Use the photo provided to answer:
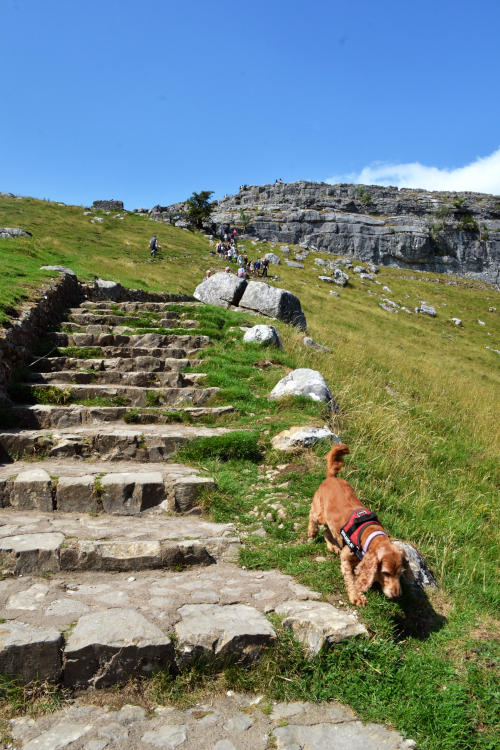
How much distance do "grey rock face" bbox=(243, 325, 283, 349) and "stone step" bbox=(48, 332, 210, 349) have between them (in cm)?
108

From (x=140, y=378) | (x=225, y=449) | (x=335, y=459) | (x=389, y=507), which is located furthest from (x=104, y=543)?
(x=140, y=378)

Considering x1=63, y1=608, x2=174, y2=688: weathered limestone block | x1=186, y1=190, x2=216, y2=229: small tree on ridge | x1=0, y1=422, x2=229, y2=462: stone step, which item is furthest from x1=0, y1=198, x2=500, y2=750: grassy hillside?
x1=186, y1=190, x2=216, y2=229: small tree on ridge

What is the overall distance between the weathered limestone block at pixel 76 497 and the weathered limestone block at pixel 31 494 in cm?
12

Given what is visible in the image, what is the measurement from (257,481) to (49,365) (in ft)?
19.0

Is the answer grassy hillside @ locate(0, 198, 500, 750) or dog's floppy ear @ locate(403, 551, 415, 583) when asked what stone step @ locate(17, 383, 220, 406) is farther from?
dog's floppy ear @ locate(403, 551, 415, 583)

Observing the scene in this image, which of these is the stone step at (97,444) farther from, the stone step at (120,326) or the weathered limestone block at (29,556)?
the stone step at (120,326)

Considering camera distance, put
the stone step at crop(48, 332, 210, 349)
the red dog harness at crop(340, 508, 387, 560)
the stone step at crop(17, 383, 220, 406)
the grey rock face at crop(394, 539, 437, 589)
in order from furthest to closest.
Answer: the stone step at crop(48, 332, 210, 349) → the stone step at crop(17, 383, 220, 406) → the grey rock face at crop(394, 539, 437, 589) → the red dog harness at crop(340, 508, 387, 560)

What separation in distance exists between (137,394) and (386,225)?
8224cm

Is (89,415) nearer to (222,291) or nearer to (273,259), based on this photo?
(222,291)

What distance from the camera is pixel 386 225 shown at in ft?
266

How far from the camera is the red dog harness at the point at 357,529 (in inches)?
147

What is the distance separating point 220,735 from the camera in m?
2.62

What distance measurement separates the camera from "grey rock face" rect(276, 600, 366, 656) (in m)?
3.21

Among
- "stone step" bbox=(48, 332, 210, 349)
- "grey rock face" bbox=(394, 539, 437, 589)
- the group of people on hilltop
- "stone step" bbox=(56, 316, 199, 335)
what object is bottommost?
"grey rock face" bbox=(394, 539, 437, 589)
